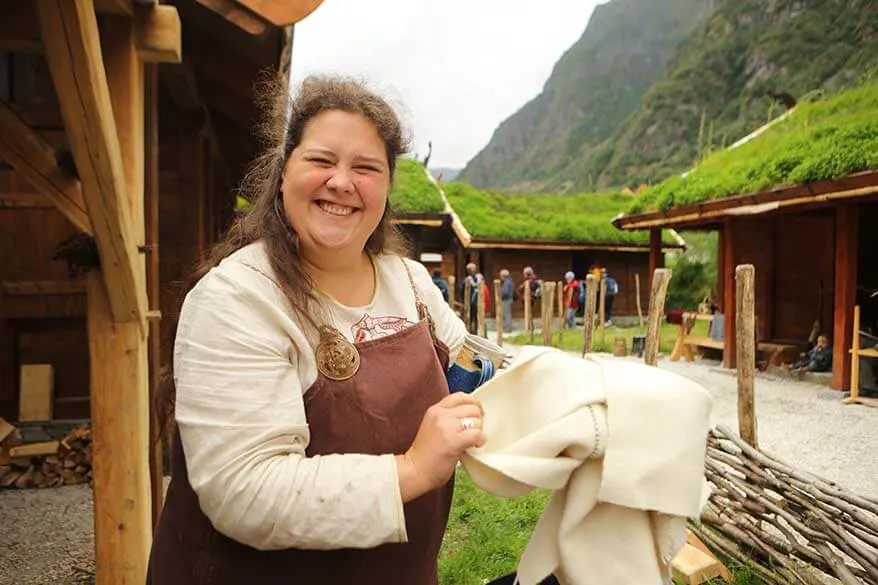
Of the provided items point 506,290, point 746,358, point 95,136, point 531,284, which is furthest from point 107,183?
point 531,284

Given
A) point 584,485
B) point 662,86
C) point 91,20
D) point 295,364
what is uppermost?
point 662,86

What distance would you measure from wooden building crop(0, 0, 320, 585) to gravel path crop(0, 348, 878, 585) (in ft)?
2.33

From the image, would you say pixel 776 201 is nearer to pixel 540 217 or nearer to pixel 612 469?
pixel 612 469

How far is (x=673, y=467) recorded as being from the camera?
40.1 inches

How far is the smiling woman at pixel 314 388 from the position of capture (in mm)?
1018

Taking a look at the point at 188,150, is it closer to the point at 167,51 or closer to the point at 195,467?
the point at 167,51

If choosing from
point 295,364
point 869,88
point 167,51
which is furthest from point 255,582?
point 869,88

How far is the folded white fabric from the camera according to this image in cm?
101

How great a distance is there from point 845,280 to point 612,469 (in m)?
Result: 8.18

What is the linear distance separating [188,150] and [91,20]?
4.13m

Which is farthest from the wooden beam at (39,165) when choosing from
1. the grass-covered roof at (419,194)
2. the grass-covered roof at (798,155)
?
the grass-covered roof at (419,194)

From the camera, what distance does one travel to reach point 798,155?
775cm

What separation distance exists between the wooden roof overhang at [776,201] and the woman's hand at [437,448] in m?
7.31

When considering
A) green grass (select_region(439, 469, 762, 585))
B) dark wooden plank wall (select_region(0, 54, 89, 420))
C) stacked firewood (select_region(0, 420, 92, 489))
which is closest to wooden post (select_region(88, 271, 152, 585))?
green grass (select_region(439, 469, 762, 585))
